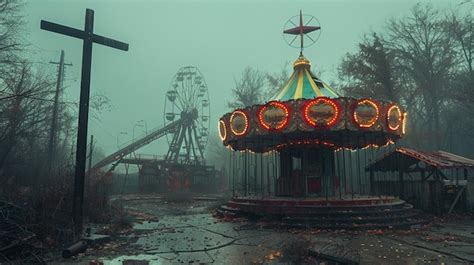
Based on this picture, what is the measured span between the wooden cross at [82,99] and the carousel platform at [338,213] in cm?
641

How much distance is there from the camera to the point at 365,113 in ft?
43.9

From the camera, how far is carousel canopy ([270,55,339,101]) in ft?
51.5

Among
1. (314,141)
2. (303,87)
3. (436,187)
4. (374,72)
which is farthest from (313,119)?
(374,72)

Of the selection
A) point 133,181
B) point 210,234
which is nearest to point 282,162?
point 210,234

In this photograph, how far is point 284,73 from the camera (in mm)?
43062

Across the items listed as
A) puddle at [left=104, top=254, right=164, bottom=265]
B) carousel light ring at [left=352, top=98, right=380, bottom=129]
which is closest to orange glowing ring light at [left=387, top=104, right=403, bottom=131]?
carousel light ring at [left=352, top=98, right=380, bottom=129]

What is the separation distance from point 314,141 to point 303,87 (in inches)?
103

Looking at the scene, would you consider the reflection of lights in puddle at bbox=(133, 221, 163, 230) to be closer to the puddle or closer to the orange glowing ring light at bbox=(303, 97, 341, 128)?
the puddle

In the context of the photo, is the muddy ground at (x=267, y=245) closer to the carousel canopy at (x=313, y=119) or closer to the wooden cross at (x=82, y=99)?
the wooden cross at (x=82, y=99)

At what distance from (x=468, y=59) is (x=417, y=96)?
520 centimetres

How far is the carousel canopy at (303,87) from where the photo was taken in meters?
15.7

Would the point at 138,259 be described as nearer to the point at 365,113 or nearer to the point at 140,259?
the point at 140,259

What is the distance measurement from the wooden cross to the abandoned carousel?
6521mm

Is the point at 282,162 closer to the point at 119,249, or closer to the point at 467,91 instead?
the point at 119,249
